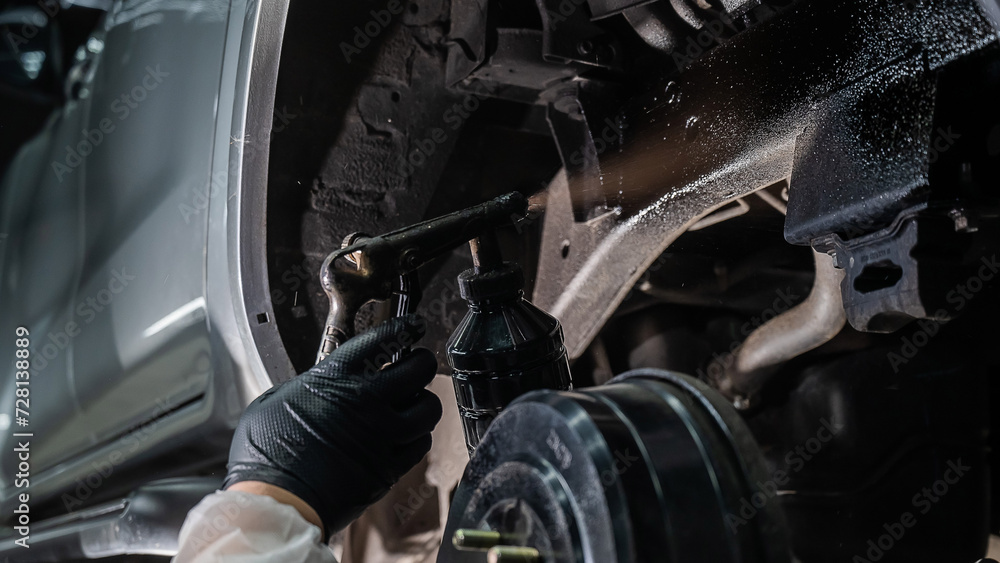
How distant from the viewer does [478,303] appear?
1.04 m

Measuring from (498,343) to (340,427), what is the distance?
0.85 ft

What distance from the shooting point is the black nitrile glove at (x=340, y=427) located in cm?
98

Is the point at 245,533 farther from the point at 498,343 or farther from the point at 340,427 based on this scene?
the point at 498,343

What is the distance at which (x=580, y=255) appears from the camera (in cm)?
135

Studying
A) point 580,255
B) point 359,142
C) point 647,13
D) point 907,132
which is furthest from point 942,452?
point 359,142

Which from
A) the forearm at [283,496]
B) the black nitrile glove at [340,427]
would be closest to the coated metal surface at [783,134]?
the black nitrile glove at [340,427]

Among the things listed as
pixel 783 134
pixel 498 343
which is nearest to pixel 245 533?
pixel 498 343

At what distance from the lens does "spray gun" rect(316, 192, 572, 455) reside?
3.31 ft

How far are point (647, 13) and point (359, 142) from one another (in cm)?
66

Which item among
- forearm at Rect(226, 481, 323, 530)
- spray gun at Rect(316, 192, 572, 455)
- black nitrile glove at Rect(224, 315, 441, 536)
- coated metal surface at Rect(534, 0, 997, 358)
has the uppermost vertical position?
coated metal surface at Rect(534, 0, 997, 358)

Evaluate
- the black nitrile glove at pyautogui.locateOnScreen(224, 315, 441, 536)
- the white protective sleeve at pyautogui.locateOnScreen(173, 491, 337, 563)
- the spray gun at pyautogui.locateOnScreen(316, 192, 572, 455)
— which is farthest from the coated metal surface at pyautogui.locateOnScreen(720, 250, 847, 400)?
the white protective sleeve at pyautogui.locateOnScreen(173, 491, 337, 563)

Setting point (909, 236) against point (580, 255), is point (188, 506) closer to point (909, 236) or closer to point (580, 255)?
point (580, 255)

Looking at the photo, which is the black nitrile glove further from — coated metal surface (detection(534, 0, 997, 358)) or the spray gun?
coated metal surface (detection(534, 0, 997, 358))

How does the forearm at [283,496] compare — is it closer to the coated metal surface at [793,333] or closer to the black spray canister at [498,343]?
the black spray canister at [498,343]
